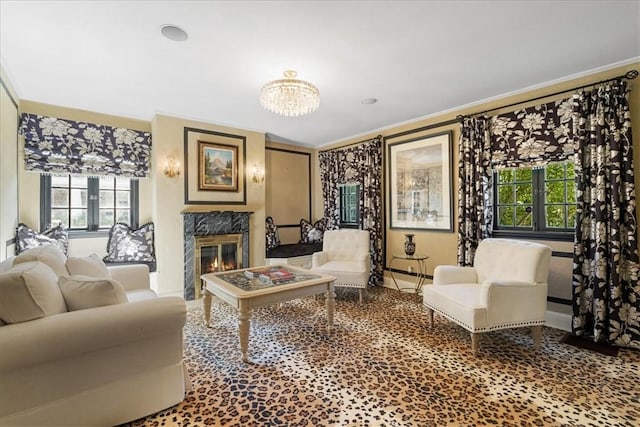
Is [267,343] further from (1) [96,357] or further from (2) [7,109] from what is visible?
(2) [7,109]

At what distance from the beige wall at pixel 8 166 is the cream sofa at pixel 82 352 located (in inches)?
77.5

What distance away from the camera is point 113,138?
4098mm

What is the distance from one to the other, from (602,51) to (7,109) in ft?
18.9

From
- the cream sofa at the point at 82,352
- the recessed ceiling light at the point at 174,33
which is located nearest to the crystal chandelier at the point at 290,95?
the recessed ceiling light at the point at 174,33

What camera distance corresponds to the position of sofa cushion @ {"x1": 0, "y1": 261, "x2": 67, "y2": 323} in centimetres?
145

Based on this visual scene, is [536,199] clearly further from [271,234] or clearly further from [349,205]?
[271,234]

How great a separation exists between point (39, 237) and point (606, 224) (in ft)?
20.0

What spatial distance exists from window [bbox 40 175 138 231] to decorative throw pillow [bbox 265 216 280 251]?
203 cm

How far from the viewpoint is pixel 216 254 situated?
14.7ft

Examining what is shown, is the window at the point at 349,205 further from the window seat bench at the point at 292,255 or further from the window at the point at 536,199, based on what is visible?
the window at the point at 536,199

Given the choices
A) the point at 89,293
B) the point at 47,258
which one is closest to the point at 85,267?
the point at 47,258

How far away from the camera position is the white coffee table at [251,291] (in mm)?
2434

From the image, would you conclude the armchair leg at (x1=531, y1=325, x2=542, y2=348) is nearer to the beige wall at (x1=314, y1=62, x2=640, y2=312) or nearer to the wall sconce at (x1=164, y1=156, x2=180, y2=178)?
the beige wall at (x1=314, y1=62, x2=640, y2=312)

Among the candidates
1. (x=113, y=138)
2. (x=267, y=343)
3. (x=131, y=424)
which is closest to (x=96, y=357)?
(x=131, y=424)
